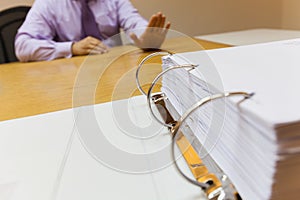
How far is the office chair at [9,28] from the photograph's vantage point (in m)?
1.38

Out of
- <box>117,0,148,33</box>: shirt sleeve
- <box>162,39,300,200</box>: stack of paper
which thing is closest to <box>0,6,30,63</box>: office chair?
<box>117,0,148,33</box>: shirt sleeve

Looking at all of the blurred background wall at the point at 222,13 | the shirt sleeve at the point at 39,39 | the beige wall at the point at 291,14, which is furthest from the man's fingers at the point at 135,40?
the beige wall at the point at 291,14

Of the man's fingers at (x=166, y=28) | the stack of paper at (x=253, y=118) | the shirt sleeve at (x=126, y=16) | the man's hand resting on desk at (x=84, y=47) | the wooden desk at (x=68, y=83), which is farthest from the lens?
the shirt sleeve at (x=126, y=16)

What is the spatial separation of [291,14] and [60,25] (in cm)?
175

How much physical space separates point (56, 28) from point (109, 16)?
0.26m

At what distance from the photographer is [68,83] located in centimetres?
60

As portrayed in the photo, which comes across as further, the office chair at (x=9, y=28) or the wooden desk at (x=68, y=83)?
the office chair at (x=9, y=28)

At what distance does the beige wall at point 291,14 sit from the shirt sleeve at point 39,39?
173 centimetres

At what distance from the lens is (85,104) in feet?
1.38

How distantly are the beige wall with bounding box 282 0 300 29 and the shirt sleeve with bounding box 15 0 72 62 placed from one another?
5.67 ft

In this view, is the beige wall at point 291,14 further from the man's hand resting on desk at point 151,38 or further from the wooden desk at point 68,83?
the wooden desk at point 68,83

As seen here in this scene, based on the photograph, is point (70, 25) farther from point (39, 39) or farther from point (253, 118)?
point (253, 118)

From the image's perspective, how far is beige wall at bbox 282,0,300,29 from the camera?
205 centimetres

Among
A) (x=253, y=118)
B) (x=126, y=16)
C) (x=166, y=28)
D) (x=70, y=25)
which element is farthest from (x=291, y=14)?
(x=253, y=118)
